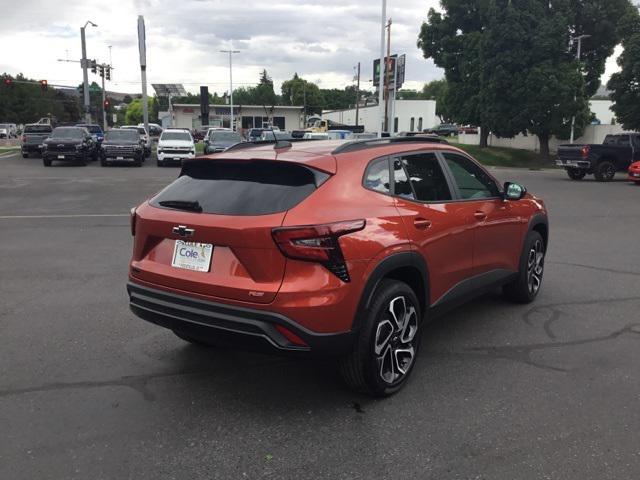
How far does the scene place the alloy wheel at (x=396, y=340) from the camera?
372cm

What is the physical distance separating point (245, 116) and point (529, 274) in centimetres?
8430

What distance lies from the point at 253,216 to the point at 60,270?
4819 mm

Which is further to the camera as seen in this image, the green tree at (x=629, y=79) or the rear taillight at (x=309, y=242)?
the green tree at (x=629, y=79)

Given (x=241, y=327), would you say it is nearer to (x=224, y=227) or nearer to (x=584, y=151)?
(x=224, y=227)

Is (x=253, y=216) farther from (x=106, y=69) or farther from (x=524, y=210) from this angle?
(x=106, y=69)

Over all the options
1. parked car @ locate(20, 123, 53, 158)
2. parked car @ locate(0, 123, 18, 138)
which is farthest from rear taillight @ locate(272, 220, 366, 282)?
parked car @ locate(0, 123, 18, 138)

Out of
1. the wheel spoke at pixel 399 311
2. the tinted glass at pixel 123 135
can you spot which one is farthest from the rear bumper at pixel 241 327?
the tinted glass at pixel 123 135

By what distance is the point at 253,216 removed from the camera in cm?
337

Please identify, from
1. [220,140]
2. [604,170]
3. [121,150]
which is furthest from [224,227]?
[220,140]

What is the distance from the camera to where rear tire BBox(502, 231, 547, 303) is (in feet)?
18.6

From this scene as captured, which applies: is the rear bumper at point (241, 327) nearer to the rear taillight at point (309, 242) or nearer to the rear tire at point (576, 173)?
the rear taillight at point (309, 242)

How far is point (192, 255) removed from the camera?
3.56m

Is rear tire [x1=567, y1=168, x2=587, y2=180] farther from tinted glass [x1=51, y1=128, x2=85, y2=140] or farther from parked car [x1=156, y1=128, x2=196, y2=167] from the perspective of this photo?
tinted glass [x1=51, y1=128, x2=85, y2=140]

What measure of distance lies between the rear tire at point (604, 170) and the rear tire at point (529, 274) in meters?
18.1
